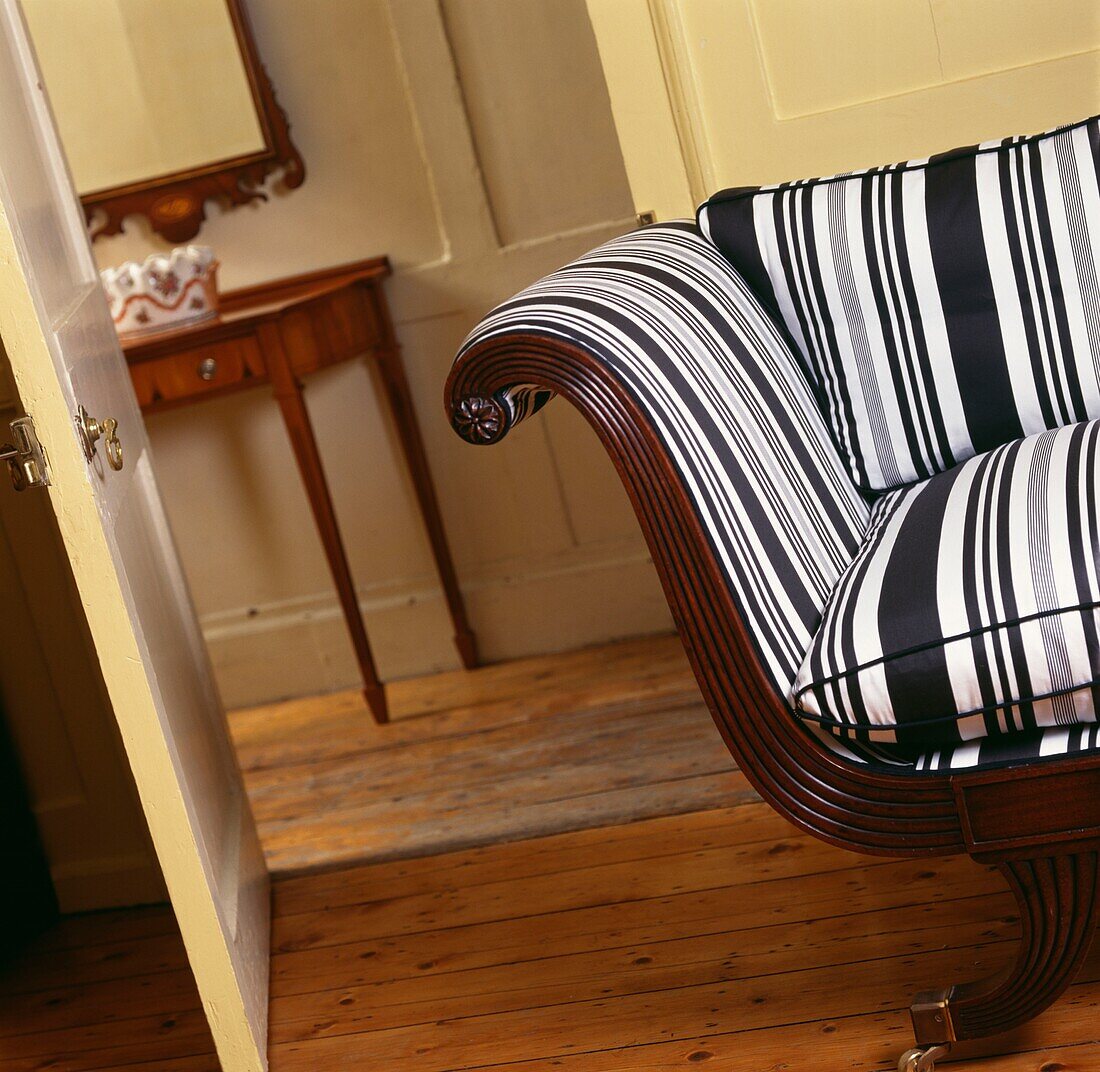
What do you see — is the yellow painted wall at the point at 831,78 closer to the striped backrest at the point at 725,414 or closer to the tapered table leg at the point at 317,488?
the striped backrest at the point at 725,414

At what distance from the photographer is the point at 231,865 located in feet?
5.49

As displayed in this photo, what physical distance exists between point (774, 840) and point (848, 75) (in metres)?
1.15

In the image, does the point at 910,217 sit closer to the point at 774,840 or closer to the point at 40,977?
the point at 774,840

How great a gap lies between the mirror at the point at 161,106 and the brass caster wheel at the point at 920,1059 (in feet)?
6.88

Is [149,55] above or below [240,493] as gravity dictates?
above

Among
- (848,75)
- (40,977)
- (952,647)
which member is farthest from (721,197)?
(40,977)

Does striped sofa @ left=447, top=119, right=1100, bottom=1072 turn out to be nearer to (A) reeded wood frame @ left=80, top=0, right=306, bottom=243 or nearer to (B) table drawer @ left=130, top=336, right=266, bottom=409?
(B) table drawer @ left=130, top=336, right=266, bottom=409

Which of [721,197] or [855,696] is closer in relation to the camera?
[855,696]

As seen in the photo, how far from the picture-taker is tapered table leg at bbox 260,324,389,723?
2.42m

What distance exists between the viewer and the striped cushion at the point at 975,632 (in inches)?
41.3

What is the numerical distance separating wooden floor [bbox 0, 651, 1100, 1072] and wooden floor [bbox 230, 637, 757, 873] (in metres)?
0.06

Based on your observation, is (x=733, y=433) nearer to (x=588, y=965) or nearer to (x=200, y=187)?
(x=588, y=965)

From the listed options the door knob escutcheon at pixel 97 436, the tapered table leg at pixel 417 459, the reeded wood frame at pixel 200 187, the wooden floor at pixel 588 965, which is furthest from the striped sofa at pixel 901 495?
the reeded wood frame at pixel 200 187

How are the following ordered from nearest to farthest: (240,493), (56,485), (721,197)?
(56,485) → (721,197) → (240,493)
